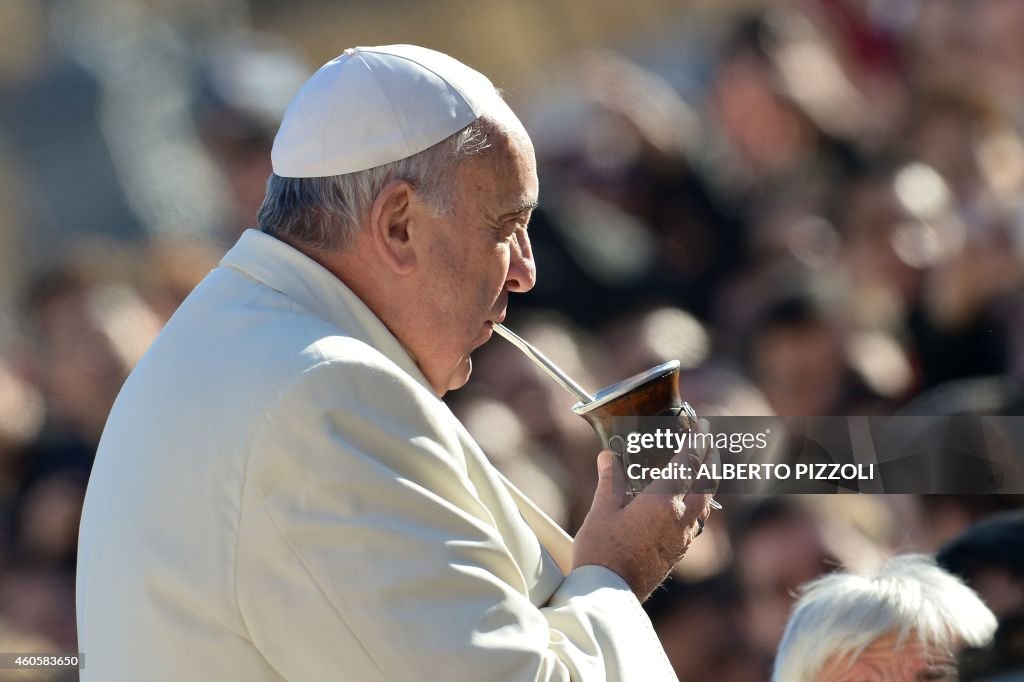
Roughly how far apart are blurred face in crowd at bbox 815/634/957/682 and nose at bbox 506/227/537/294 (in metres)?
0.85

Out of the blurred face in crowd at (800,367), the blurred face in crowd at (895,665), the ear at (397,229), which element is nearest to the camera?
the ear at (397,229)

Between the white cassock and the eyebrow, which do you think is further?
the eyebrow

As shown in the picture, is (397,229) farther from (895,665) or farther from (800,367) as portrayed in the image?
(800,367)

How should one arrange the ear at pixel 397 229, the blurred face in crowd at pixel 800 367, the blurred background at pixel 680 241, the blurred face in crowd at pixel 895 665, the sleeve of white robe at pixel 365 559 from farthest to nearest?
1. the blurred face in crowd at pixel 800 367
2. the blurred background at pixel 680 241
3. the blurred face in crowd at pixel 895 665
4. the ear at pixel 397 229
5. the sleeve of white robe at pixel 365 559

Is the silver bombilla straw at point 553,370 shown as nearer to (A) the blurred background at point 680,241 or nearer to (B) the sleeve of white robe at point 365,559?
(B) the sleeve of white robe at point 365,559

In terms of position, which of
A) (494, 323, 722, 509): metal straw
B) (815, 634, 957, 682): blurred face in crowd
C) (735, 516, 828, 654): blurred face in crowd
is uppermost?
(494, 323, 722, 509): metal straw

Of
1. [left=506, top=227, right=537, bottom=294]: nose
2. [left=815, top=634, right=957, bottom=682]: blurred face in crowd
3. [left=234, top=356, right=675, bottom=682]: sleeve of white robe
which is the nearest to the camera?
[left=234, top=356, right=675, bottom=682]: sleeve of white robe

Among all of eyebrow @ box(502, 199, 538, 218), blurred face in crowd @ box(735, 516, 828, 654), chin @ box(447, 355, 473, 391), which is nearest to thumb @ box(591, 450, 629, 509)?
chin @ box(447, 355, 473, 391)

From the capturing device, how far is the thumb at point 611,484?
2.17m

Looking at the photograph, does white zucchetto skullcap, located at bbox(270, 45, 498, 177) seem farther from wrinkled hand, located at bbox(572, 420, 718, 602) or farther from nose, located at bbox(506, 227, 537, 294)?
wrinkled hand, located at bbox(572, 420, 718, 602)

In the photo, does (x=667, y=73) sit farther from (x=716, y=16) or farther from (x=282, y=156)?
(x=282, y=156)

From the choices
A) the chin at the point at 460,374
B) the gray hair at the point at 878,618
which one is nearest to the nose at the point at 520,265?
the chin at the point at 460,374

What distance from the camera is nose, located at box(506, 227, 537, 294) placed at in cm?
221
